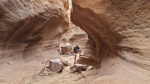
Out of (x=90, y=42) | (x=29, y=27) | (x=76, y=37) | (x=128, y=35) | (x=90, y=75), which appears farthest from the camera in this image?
(x=76, y=37)

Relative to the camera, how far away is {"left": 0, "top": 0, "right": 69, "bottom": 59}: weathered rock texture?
472 cm

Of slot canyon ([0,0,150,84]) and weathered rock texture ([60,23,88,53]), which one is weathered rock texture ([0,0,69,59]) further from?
weathered rock texture ([60,23,88,53])

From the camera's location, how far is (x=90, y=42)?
22.9 feet

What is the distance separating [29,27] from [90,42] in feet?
9.00

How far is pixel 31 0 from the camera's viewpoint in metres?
5.64

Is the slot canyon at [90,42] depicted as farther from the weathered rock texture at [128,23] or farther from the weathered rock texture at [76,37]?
the weathered rock texture at [76,37]

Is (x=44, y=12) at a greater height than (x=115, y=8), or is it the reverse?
(x=44, y=12)

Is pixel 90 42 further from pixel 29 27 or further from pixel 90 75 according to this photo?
pixel 29 27

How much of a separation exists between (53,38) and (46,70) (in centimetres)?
273

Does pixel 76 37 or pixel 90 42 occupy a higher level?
pixel 76 37

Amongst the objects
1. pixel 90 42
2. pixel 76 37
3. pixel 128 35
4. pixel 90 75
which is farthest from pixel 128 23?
pixel 76 37

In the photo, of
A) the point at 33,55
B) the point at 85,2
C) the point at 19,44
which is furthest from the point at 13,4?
the point at 33,55

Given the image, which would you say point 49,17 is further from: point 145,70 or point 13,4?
point 145,70

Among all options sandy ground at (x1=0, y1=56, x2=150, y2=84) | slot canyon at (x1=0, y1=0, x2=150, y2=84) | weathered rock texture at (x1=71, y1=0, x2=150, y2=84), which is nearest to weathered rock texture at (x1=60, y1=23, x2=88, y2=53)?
slot canyon at (x1=0, y1=0, x2=150, y2=84)
